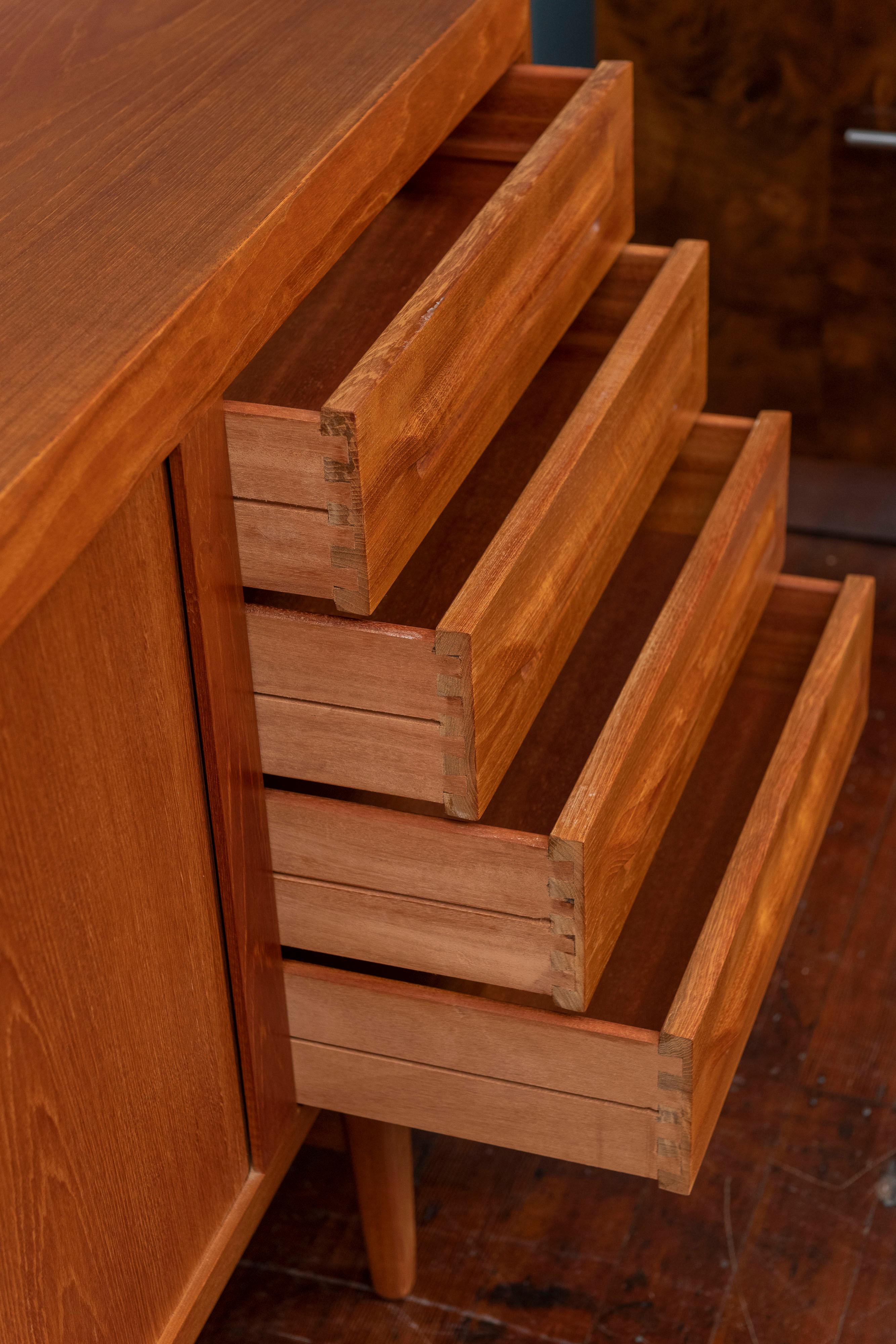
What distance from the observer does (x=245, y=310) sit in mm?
806

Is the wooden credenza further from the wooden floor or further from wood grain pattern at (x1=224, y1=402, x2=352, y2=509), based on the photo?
the wooden floor

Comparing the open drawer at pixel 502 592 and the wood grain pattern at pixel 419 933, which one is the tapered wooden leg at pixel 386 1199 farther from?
the open drawer at pixel 502 592

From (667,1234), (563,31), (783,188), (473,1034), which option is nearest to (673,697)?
(473,1034)

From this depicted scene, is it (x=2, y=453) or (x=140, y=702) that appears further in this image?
(x=140, y=702)

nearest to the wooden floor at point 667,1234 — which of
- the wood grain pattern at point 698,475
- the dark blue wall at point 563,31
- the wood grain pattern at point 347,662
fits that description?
the wood grain pattern at point 698,475

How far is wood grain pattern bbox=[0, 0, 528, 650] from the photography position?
687 mm

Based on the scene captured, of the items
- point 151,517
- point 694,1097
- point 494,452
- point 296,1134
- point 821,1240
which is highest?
point 151,517

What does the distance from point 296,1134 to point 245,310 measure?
552 millimetres

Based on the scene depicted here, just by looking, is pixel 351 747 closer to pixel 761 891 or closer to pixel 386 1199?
pixel 761 891

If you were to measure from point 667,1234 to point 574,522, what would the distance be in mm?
596

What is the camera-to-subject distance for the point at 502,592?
0.88 meters

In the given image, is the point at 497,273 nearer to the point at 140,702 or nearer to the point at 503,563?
the point at 503,563

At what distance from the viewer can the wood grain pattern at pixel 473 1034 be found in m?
0.94

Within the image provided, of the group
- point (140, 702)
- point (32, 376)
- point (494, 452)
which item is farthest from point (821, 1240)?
point (32, 376)
